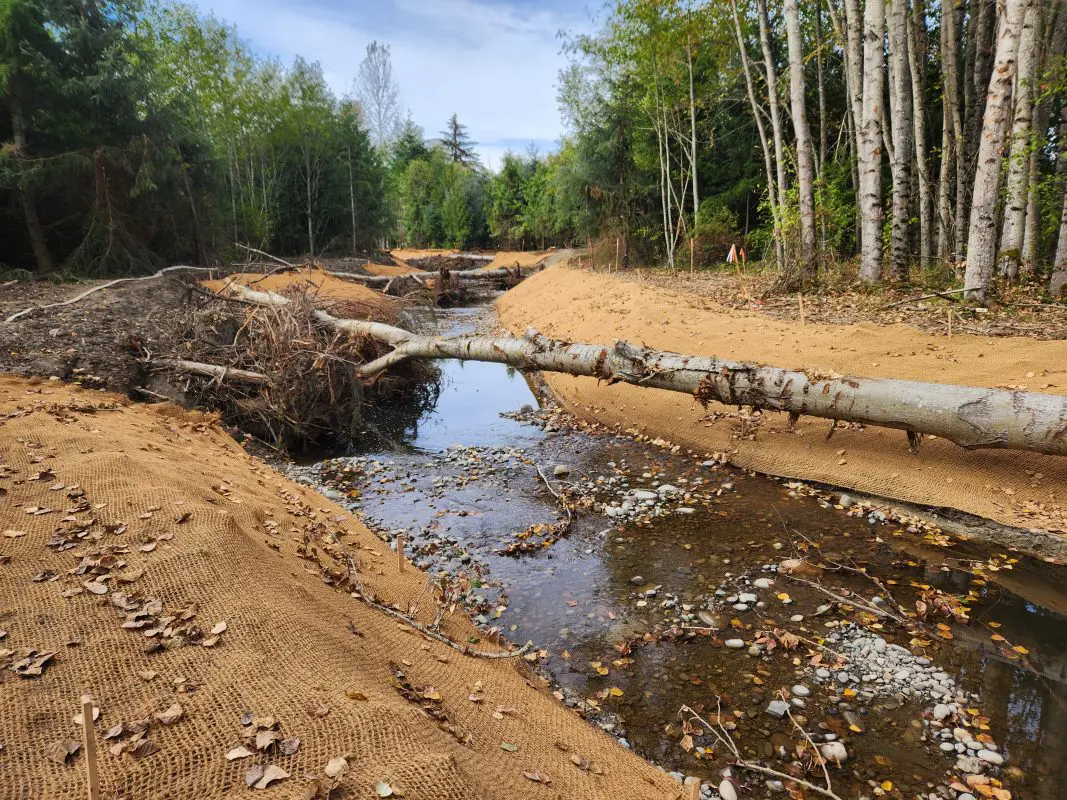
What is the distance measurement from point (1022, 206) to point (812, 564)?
807 centimetres

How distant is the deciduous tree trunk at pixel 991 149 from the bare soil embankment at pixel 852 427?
64.5 inches

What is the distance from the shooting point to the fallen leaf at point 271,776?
1.72 m

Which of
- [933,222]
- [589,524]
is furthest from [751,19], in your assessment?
[589,524]

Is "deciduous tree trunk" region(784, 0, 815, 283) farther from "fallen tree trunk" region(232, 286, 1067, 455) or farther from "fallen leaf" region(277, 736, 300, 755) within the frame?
"fallen leaf" region(277, 736, 300, 755)

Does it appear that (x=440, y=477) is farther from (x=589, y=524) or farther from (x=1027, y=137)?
(x=1027, y=137)

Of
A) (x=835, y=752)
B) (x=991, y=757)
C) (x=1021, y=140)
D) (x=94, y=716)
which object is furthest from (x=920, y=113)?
(x=94, y=716)

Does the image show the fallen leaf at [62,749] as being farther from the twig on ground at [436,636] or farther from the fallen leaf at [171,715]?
the twig on ground at [436,636]

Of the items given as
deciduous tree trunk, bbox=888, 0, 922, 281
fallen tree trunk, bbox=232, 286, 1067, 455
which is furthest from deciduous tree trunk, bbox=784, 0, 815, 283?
fallen tree trunk, bbox=232, 286, 1067, 455

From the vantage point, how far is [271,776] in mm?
1742

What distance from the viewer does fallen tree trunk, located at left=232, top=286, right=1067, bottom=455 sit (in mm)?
4466

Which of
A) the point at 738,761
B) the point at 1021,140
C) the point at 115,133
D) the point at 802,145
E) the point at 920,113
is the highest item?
the point at 115,133

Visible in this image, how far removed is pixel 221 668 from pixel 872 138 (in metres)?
11.4

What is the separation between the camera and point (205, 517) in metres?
3.29

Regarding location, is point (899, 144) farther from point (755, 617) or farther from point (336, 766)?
point (336, 766)
